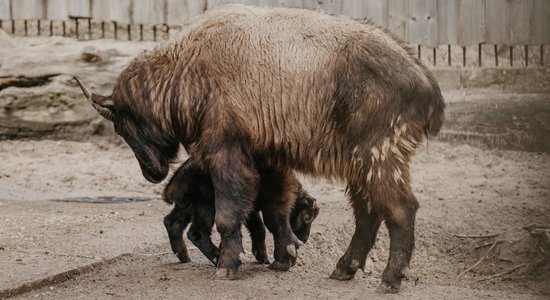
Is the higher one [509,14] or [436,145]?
[509,14]

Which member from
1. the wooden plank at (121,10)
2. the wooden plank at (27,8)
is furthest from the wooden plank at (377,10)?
the wooden plank at (27,8)

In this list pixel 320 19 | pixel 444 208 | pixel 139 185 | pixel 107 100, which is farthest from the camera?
pixel 139 185

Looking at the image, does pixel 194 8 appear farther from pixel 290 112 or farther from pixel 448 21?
pixel 290 112

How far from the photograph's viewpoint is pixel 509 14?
446 inches

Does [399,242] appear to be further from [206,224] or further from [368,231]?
[206,224]

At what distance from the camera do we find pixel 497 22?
11391mm

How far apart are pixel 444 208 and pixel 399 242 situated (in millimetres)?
3006

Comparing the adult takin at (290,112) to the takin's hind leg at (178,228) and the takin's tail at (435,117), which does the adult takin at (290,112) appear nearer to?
the takin's tail at (435,117)

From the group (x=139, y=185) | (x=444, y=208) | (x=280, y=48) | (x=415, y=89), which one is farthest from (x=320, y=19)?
(x=139, y=185)

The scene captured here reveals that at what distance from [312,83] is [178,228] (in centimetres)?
155

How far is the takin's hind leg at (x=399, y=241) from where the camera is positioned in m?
6.23

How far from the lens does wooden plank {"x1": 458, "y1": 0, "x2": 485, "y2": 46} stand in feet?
37.6

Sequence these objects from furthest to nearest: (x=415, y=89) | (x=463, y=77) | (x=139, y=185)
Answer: (x=463, y=77) → (x=139, y=185) → (x=415, y=89)

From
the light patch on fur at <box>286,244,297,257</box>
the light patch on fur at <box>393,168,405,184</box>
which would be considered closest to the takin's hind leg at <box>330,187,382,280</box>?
the light patch on fur at <box>286,244,297,257</box>
